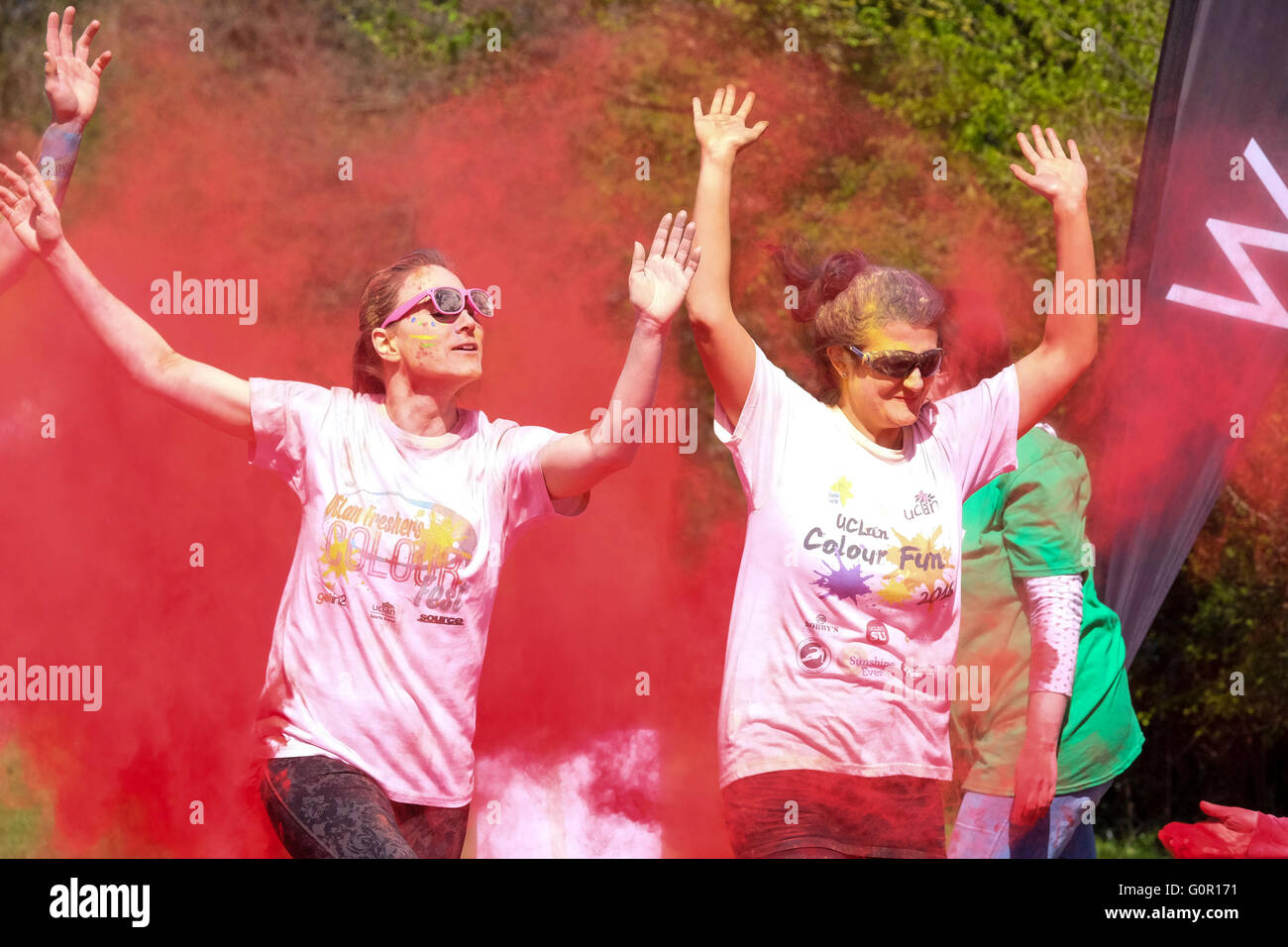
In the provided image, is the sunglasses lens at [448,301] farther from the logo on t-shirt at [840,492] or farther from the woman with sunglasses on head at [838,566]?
the logo on t-shirt at [840,492]

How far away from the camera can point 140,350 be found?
4438 millimetres

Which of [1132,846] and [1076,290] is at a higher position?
[1076,290]

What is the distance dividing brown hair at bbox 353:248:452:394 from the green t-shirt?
181cm

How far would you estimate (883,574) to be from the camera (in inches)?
178

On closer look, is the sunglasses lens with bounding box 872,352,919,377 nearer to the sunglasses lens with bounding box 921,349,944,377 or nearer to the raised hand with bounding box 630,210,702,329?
the sunglasses lens with bounding box 921,349,944,377

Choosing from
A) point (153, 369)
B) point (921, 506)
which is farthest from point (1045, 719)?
point (153, 369)

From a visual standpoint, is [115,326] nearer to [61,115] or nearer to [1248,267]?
[61,115]

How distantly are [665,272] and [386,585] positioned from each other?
112 centimetres

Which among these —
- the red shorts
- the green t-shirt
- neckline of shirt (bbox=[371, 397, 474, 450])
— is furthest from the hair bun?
the red shorts

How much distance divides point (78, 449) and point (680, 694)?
201 cm

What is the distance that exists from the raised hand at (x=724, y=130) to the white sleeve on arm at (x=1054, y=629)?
5.24 ft

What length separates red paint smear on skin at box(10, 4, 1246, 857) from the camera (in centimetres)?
503

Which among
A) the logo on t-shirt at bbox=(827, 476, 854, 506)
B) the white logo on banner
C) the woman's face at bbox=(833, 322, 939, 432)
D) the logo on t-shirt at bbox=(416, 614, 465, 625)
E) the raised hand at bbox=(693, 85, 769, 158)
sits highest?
the raised hand at bbox=(693, 85, 769, 158)
